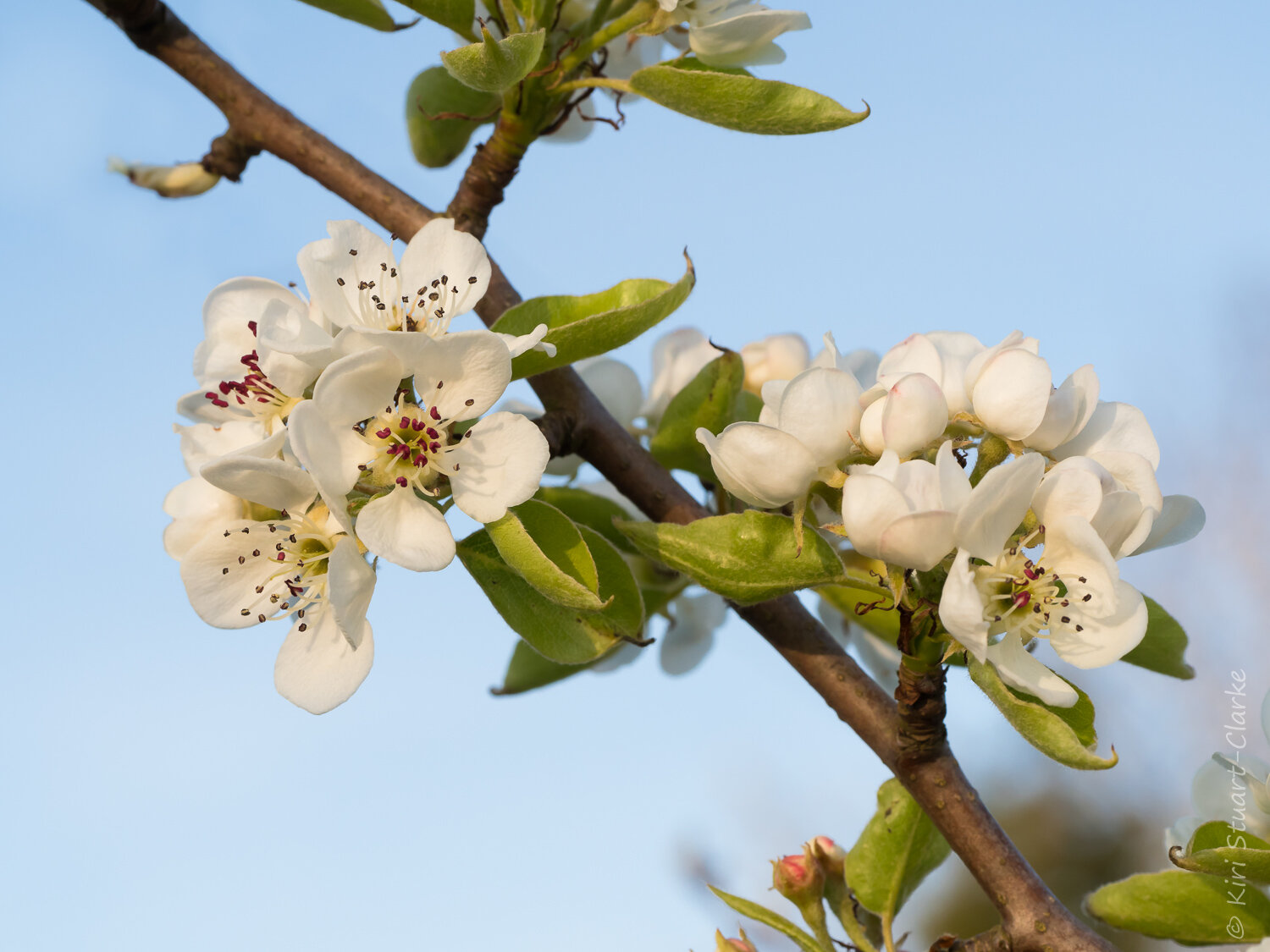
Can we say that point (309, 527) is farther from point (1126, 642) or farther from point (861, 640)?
point (861, 640)

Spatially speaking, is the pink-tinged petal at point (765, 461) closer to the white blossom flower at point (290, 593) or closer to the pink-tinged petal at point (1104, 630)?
the pink-tinged petal at point (1104, 630)

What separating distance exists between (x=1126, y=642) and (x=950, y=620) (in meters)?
0.20

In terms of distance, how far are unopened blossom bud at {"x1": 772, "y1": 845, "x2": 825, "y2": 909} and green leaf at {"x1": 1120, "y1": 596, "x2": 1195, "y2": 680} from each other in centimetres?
45

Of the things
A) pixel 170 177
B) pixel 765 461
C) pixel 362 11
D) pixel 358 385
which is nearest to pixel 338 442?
pixel 358 385

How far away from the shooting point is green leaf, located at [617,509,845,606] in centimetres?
106

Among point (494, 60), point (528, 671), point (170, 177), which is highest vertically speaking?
point (170, 177)

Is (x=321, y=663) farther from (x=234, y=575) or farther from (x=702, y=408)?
(x=702, y=408)

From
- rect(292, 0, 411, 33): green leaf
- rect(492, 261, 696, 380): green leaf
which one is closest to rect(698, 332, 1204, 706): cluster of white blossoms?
rect(492, 261, 696, 380): green leaf

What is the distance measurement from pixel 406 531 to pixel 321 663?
0.18m

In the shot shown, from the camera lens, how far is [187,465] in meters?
1.20

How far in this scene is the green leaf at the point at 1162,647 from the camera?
4.03 feet

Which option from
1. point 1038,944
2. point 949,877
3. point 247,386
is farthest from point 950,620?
point 949,877

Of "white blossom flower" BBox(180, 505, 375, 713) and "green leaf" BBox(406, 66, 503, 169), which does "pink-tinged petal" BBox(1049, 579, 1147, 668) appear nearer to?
"white blossom flower" BBox(180, 505, 375, 713)

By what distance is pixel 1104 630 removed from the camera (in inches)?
40.4
